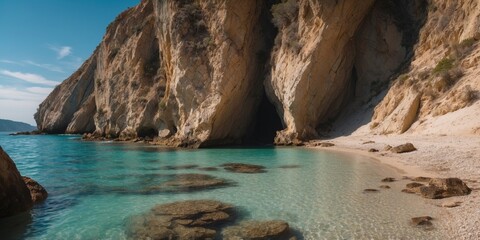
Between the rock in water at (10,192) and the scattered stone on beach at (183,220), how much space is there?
2997mm

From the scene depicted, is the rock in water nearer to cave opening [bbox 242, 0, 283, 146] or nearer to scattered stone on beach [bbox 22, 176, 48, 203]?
scattered stone on beach [bbox 22, 176, 48, 203]

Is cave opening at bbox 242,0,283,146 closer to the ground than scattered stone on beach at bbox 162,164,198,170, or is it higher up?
higher up

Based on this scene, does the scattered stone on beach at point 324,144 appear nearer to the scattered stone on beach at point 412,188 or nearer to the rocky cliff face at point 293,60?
the rocky cliff face at point 293,60

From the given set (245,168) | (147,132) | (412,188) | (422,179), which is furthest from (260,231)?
(147,132)

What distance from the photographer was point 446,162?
12.4 metres

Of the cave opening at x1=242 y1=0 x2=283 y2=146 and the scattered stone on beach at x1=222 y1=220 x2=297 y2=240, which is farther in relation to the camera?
the cave opening at x1=242 y1=0 x2=283 y2=146

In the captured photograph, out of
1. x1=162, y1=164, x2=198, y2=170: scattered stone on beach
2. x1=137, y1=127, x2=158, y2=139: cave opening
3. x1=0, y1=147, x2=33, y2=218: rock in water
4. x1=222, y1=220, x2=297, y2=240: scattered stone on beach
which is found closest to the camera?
x1=222, y1=220, x2=297, y2=240: scattered stone on beach

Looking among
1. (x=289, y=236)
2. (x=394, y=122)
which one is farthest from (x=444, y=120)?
(x=289, y=236)

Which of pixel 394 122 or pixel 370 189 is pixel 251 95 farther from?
pixel 370 189

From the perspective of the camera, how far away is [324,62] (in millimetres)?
26484

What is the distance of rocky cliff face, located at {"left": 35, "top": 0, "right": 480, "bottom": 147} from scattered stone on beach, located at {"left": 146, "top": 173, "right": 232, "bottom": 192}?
13.0 m

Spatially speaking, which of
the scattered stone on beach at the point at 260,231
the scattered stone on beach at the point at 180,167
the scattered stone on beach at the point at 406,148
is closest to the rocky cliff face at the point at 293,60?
the scattered stone on beach at the point at 406,148

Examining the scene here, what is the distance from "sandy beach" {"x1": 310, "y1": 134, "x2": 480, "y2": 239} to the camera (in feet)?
22.1

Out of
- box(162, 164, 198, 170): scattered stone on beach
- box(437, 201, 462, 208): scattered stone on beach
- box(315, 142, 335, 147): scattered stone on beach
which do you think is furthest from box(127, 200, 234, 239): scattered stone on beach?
box(315, 142, 335, 147): scattered stone on beach
